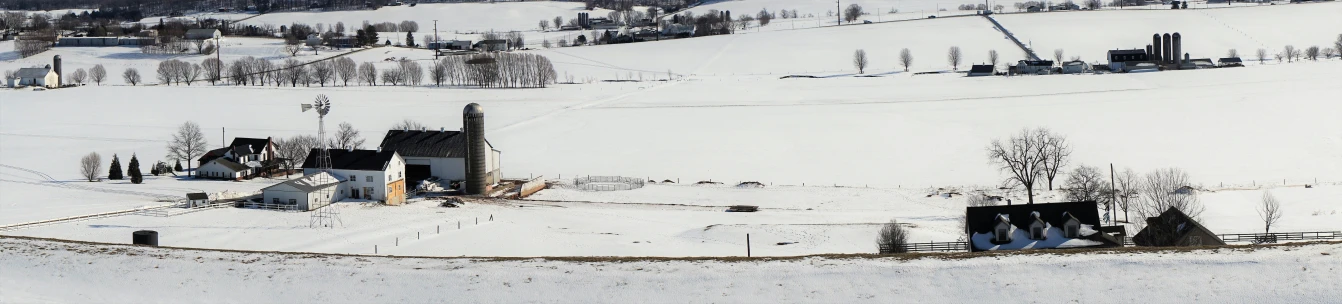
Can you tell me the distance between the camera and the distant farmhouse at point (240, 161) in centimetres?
4606

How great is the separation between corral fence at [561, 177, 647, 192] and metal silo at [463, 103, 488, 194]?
3.78 meters

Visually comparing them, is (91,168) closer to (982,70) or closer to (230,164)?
(230,164)

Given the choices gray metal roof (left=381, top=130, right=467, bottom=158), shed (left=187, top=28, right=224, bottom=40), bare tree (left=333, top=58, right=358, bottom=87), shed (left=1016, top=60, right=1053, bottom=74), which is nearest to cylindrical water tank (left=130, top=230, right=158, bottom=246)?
gray metal roof (left=381, top=130, right=467, bottom=158)

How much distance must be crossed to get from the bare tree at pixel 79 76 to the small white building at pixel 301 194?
64.0m

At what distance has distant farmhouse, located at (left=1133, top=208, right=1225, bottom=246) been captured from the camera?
28.0 metres

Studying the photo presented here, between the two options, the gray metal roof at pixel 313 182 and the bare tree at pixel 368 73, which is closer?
the gray metal roof at pixel 313 182

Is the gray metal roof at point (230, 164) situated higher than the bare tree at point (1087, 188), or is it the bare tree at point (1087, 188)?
the gray metal roof at point (230, 164)

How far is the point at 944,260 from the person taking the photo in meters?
24.5

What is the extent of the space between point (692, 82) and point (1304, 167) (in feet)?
162

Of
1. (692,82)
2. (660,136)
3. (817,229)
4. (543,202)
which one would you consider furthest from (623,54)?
(817,229)

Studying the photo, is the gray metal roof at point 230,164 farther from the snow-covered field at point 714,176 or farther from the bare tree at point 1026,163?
the bare tree at point 1026,163

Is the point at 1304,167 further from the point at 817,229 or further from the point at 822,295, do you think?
the point at 822,295

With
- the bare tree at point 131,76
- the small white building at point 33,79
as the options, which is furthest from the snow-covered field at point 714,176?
the small white building at point 33,79

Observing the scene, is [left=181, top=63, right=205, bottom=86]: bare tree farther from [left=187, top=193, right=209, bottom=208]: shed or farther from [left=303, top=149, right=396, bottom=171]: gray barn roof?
[left=187, top=193, right=209, bottom=208]: shed
